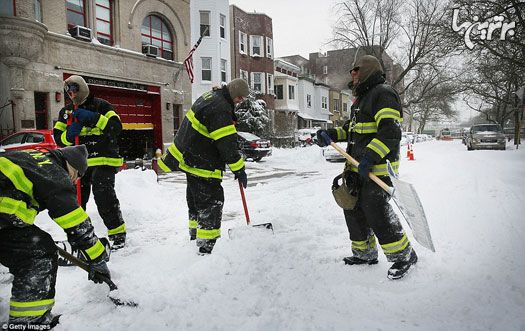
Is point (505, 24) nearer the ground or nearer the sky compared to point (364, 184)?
nearer the sky

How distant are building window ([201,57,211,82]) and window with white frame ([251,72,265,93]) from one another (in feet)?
22.8

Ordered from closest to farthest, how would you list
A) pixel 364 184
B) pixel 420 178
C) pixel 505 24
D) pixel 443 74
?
pixel 364 184, pixel 420 178, pixel 505 24, pixel 443 74

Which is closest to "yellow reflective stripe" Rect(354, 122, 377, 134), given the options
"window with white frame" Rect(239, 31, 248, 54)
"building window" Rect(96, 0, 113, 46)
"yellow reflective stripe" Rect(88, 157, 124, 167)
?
"yellow reflective stripe" Rect(88, 157, 124, 167)

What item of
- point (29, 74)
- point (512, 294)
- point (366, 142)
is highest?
point (29, 74)

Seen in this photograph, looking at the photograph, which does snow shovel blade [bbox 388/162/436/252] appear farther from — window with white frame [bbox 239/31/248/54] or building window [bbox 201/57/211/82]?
window with white frame [bbox 239/31/248/54]

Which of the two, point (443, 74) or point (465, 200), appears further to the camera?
point (443, 74)

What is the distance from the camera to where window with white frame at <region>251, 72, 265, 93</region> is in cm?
3103

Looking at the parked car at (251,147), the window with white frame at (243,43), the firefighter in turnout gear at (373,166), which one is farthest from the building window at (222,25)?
the firefighter in turnout gear at (373,166)

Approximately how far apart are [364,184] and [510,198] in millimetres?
4421

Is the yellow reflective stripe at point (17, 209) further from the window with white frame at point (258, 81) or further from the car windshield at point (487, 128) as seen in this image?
the window with white frame at point (258, 81)

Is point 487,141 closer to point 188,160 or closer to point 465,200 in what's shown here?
point 465,200

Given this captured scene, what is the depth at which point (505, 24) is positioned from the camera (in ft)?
46.6

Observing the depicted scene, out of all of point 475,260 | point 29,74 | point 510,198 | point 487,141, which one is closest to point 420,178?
point 510,198

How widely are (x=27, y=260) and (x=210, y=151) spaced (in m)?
1.98
